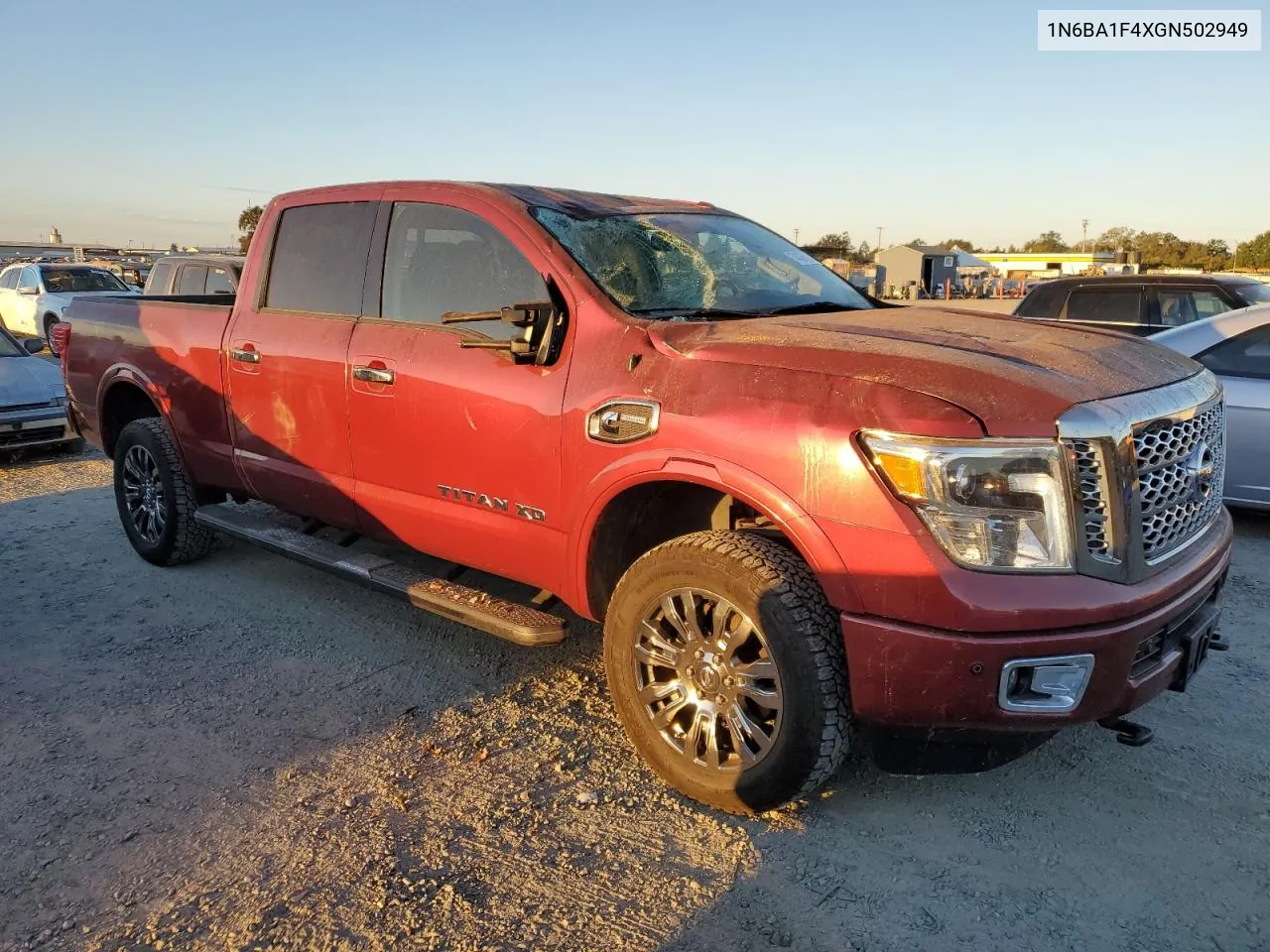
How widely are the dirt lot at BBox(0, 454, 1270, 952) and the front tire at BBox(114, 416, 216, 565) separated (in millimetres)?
1121

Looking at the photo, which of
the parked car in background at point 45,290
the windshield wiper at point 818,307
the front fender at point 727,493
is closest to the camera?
the front fender at point 727,493

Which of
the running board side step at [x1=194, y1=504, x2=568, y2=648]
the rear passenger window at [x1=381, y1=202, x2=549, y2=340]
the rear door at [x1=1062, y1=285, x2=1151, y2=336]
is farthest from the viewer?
the rear door at [x1=1062, y1=285, x2=1151, y2=336]

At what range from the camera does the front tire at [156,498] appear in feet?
18.0

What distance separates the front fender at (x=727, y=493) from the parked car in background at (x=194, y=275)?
973 centimetres

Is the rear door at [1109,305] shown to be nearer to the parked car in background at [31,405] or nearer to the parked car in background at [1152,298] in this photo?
the parked car in background at [1152,298]

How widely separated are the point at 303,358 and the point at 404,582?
1221 mm

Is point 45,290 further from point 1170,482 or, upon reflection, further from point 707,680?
point 1170,482

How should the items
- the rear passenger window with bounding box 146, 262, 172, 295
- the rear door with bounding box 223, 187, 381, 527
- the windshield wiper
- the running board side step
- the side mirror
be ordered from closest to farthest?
1. the side mirror
2. the running board side step
3. the windshield wiper
4. the rear door with bounding box 223, 187, 381, 527
5. the rear passenger window with bounding box 146, 262, 172, 295

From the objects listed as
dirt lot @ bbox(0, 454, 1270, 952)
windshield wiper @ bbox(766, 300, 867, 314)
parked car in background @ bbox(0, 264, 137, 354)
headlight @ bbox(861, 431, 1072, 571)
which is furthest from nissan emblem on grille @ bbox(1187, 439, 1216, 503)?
parked car in background @ bbox(0, 264, 137, 354)

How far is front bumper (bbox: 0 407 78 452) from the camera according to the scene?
8938mm

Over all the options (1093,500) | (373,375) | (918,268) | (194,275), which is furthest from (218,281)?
(918,268)

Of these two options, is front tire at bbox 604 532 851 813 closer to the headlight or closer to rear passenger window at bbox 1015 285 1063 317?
the headlight

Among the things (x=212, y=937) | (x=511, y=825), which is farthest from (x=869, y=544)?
(x=212, y=937)

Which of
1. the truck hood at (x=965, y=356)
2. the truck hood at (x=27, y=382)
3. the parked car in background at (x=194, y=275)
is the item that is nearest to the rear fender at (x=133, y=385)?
the truck hood at (x=965, y=356)
